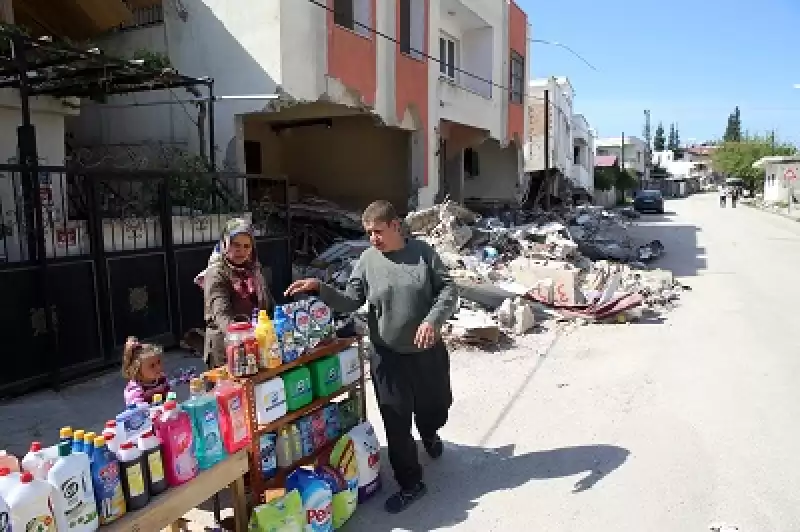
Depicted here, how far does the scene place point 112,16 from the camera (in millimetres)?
9719

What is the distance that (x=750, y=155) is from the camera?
66562 mm

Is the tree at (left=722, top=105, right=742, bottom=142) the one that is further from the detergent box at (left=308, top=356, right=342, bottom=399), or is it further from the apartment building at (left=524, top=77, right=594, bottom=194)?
the detergent box at (left=308, top=356, right=342, bottom=399)

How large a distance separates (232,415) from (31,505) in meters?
1.05

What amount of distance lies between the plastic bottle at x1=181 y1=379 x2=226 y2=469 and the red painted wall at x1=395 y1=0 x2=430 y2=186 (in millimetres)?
10301

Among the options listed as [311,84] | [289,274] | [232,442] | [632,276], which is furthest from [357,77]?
[232,442]

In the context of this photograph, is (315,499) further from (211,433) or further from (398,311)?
(398,311)

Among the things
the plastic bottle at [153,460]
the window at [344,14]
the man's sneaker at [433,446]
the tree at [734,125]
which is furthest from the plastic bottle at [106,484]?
the tree at [734,125]

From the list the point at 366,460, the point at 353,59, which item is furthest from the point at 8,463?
the point at 353,59

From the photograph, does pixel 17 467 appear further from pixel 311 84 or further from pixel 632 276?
pixel 632 276

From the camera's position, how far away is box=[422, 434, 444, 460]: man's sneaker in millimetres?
4301

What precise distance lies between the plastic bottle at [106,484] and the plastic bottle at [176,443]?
0.83 ft

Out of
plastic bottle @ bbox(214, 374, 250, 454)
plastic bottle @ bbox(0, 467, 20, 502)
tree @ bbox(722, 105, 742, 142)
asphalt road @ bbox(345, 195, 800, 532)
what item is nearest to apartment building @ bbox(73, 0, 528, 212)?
asphalt road @ bbox(345, 195, 800, 532)

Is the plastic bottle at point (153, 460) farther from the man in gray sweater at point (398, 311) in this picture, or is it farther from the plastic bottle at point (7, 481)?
the man in gray sweater at point (398, 311)

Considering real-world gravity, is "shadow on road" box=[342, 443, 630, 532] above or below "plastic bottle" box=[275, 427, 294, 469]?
below
